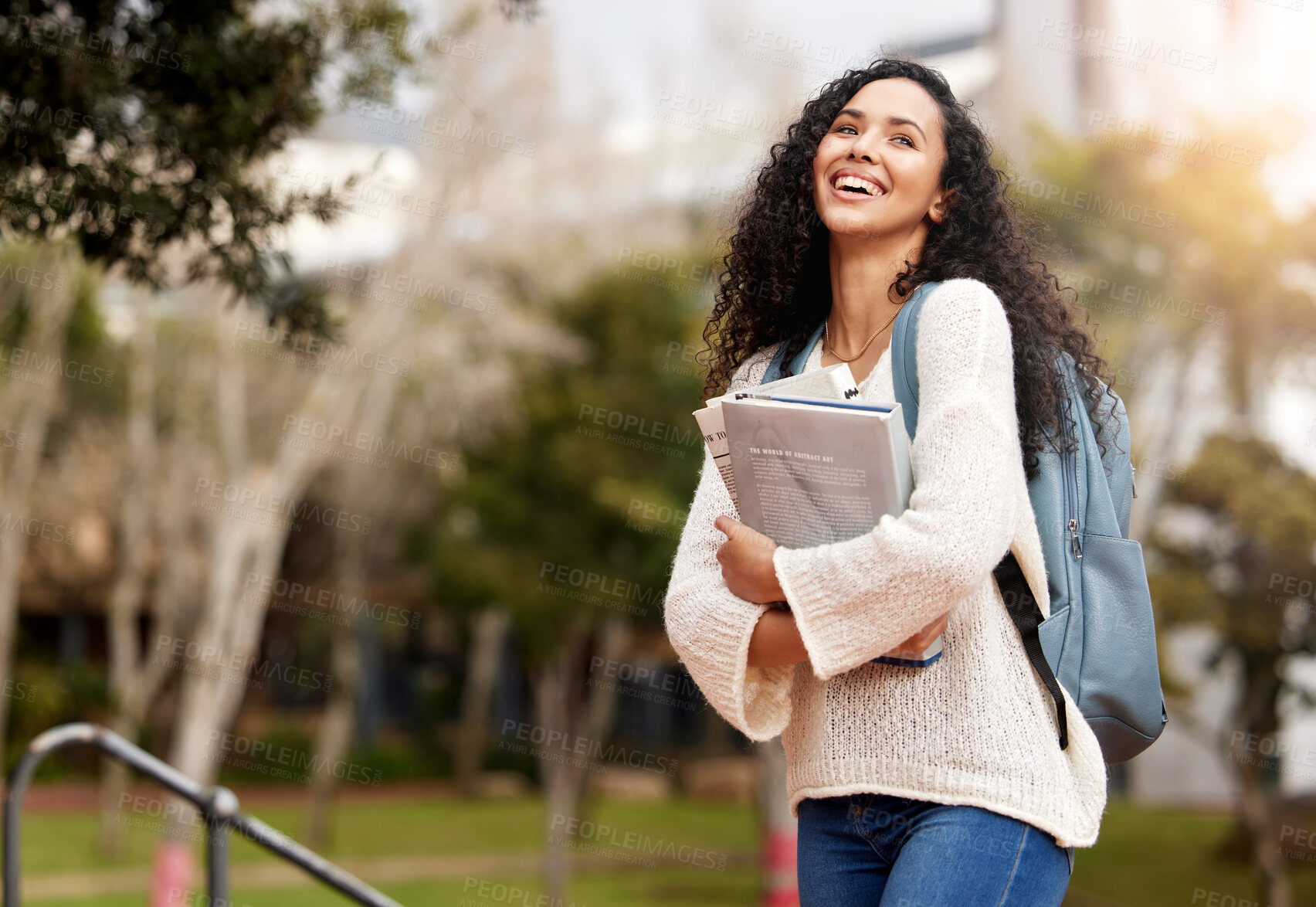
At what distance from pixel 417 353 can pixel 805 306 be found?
44.1ft

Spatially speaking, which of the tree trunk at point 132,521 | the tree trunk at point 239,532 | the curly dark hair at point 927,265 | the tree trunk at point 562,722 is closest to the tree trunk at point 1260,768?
the tree trunk at point 562,722

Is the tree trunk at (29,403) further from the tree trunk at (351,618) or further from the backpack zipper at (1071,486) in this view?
the backpack zipper at (1071,486)

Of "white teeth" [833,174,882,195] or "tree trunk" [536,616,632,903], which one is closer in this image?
"white teeth" [833,174,882,195]

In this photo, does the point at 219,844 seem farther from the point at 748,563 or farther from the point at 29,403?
the point at 29,403

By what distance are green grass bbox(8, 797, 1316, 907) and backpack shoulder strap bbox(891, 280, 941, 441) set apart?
43.8 ft

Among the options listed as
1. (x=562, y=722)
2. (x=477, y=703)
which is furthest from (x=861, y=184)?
(x=477, y=703)

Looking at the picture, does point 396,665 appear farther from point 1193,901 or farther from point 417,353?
point 1193,901

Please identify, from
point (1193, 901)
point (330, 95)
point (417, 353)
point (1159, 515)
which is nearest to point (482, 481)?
point (417, 353)

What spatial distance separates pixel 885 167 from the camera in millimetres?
1958

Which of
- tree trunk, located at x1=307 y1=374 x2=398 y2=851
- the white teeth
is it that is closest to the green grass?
tree trunk, located at x1=307 y1=374 x2=398 y2=851

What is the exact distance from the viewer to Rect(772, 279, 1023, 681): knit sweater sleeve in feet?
5.42

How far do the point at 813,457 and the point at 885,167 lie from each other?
51 centimetres

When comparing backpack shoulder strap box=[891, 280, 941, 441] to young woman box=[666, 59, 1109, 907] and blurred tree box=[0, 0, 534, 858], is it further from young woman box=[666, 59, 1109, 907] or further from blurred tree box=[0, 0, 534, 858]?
blurred tree box=[0, 0, 534, 858]

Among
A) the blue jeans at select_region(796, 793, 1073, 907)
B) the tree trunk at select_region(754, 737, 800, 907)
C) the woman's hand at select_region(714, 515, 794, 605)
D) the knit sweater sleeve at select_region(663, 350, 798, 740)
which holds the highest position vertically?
the woman's hand at select_region(714, 515, 794, 605)
